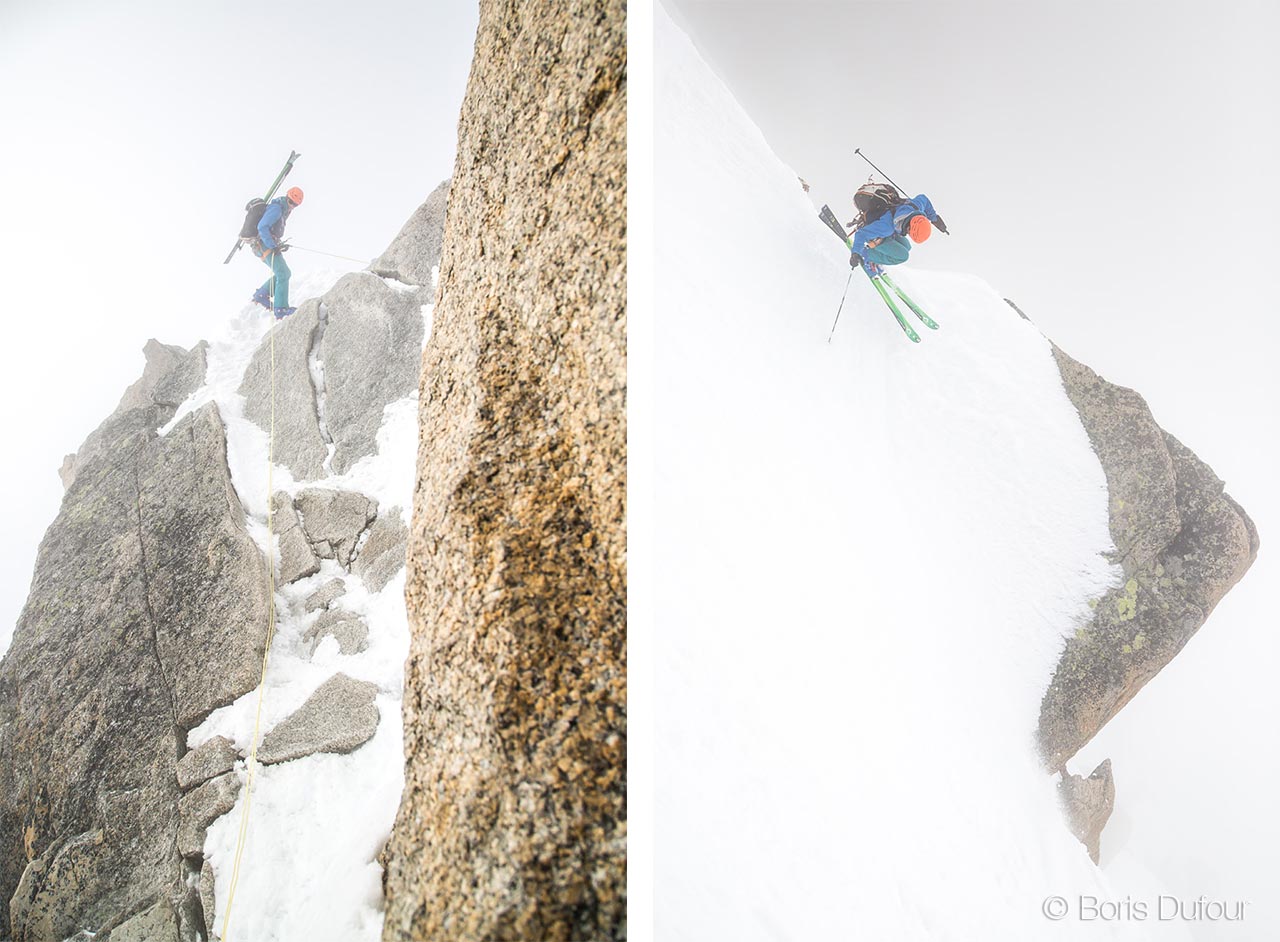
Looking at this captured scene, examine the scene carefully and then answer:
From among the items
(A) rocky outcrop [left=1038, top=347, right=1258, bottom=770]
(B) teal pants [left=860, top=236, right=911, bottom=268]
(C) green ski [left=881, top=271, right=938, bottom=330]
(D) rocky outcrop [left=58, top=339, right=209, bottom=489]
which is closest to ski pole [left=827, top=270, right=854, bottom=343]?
(C) green ski [left=881, top=271, right=938, bottom=330]

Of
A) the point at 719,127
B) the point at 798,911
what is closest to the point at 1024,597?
the point at 798,911

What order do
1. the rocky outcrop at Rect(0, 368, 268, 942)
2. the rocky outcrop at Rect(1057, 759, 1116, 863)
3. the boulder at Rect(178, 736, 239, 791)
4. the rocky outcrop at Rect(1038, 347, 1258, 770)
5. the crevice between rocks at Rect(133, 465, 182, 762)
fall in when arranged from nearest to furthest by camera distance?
the rocky outcrop at Rect(0, 368, 268, 942), the boulder at Rect(178, 736, 239, 791), the crevice between rocks at Rect(133, 465, 182, 762), the rocky outcrop at Rect(1038, 347, 1258, 770), the rocky outcrop at Rect(1057, 759, 1116, 863)

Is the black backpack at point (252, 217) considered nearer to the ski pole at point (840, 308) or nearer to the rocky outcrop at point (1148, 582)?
the ski pole at point (840, 308)

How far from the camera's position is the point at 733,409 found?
5.89m

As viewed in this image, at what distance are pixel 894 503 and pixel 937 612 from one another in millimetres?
1613

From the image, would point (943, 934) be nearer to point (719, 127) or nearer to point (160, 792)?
point (160, 792)

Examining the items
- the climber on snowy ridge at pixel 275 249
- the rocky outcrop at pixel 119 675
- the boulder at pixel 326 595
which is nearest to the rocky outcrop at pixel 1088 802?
the boulder at pixel 326 595

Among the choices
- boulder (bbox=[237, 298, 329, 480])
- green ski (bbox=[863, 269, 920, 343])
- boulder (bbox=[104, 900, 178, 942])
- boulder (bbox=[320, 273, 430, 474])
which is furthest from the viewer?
boulder (bbox=[320, 273, 430, 474])

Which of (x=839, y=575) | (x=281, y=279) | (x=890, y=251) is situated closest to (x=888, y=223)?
(x=890, y=251)

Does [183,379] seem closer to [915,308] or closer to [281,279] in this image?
[281,279]

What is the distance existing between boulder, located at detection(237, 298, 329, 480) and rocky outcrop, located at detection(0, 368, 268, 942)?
1.11m

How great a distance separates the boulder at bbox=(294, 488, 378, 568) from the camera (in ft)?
25.7

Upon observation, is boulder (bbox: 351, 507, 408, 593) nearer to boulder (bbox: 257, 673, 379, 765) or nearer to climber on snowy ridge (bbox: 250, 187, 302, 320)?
boulder (bbox: 257, 673, 379, 765)

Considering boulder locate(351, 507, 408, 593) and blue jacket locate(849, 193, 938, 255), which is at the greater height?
blue jacket locate(849, 193, 938, 255)
